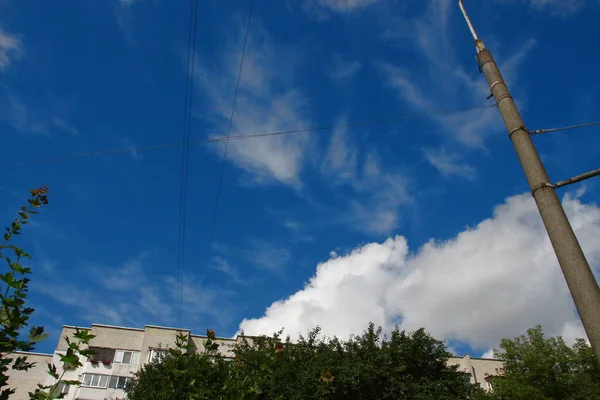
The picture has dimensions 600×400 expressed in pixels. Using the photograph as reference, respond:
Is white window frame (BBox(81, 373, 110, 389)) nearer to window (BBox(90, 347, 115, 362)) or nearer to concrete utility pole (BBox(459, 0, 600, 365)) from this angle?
window (BBox(90, 347, 115, 362))

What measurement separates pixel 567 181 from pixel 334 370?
2903 cm

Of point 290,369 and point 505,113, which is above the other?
point 290,369

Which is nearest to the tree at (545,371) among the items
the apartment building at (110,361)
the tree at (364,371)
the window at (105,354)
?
the tree at (364,371)

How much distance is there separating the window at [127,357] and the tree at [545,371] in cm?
3443

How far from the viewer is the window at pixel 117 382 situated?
44.2 meters

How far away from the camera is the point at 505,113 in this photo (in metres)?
4.30

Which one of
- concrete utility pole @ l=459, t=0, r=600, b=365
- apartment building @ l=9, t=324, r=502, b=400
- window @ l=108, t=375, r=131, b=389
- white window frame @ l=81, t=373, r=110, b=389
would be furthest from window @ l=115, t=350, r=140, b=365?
concrete utility pole @ l=459, t=0, r=600, b=365

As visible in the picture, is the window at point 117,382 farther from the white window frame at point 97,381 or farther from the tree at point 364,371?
the tree at point 364,371

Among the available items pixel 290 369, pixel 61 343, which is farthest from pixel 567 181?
pixel 61 343

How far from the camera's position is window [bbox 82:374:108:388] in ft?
143

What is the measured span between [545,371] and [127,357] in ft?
127

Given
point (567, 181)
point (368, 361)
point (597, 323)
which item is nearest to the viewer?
point (597, 323)

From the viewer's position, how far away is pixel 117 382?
146 feet

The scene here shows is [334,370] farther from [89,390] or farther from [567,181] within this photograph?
[567,181]
